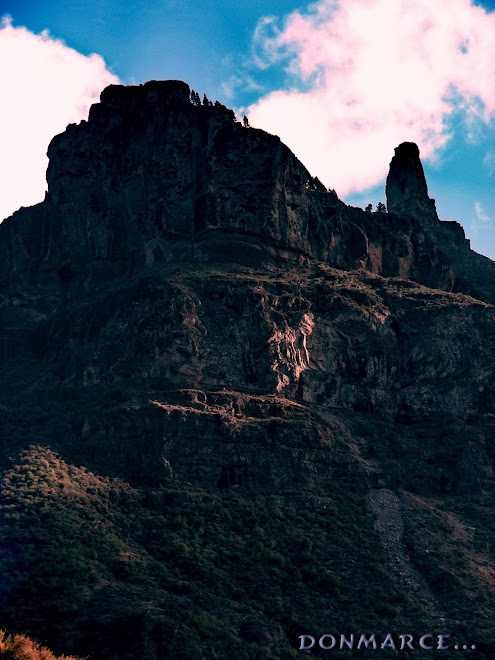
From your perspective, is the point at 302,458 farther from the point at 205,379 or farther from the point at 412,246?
the point at 412,246

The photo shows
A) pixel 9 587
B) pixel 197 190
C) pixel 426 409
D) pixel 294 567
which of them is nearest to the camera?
pixel 9 587

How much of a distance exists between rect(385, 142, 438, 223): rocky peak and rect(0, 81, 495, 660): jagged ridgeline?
29.4 m

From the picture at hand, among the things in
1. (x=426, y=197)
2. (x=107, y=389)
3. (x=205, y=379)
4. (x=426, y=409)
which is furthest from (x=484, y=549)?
(x=426, y=197)

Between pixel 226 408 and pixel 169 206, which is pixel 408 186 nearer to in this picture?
pixel 169 206

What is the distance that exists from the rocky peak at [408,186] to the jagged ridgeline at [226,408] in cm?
2940

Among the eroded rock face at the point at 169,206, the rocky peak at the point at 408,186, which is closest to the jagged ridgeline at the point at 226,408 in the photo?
the eroded rock face at the point at 169,206

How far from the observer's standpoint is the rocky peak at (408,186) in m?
166

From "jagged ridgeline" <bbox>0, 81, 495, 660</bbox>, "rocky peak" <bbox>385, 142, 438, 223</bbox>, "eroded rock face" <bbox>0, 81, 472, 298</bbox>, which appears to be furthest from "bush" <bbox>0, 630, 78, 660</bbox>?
"rocky peak" <bbox>385, 142, 438, 223</bbox>

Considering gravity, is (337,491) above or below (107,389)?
below

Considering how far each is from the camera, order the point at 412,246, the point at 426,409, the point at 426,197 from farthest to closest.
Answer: the point at 426,197 → the point at 412,246 → the point at 426,409

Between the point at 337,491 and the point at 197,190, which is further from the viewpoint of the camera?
the point at 197,190

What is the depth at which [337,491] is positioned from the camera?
90812 mm

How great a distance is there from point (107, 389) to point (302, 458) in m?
20.9

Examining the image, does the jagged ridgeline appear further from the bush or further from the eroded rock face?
the bush
